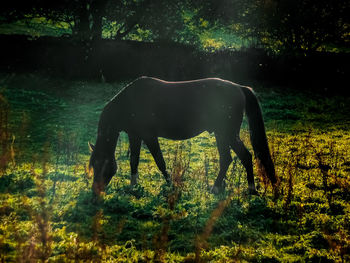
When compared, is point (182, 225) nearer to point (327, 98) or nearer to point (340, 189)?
point (340, 189)

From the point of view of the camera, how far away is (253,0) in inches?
1072

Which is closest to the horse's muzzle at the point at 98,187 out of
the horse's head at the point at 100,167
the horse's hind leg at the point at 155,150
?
the horse's head at the point at 100,167

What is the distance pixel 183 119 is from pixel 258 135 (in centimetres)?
143

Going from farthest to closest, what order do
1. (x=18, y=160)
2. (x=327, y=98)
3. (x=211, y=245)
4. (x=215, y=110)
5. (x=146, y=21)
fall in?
(x=146, y=21) < (x=327, y=98) < (x=18, y=160) < (x=215, y=110) < (x=211, y=245)

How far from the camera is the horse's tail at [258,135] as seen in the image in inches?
247

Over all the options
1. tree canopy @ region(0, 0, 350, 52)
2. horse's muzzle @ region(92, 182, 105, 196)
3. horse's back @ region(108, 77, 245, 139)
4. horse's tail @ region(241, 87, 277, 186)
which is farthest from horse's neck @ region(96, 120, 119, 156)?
tree canopy @ region(0, 0, 350, 52)

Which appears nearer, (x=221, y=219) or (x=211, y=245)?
(x=211, y=245)

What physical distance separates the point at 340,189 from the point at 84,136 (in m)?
7.75

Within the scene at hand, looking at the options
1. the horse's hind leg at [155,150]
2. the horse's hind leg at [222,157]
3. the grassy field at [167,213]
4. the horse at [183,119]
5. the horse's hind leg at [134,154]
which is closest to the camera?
the grassy field at [167,213]

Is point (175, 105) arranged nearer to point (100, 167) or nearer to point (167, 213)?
point (100, 167)

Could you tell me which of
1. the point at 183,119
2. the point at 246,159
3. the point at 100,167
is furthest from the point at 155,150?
the point at 246,159

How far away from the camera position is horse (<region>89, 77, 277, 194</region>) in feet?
21.0

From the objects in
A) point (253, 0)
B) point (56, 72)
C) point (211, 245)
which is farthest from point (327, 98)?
point (211, 245)

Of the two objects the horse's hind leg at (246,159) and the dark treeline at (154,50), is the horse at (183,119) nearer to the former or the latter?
the horse's hind leg at (246,159)
